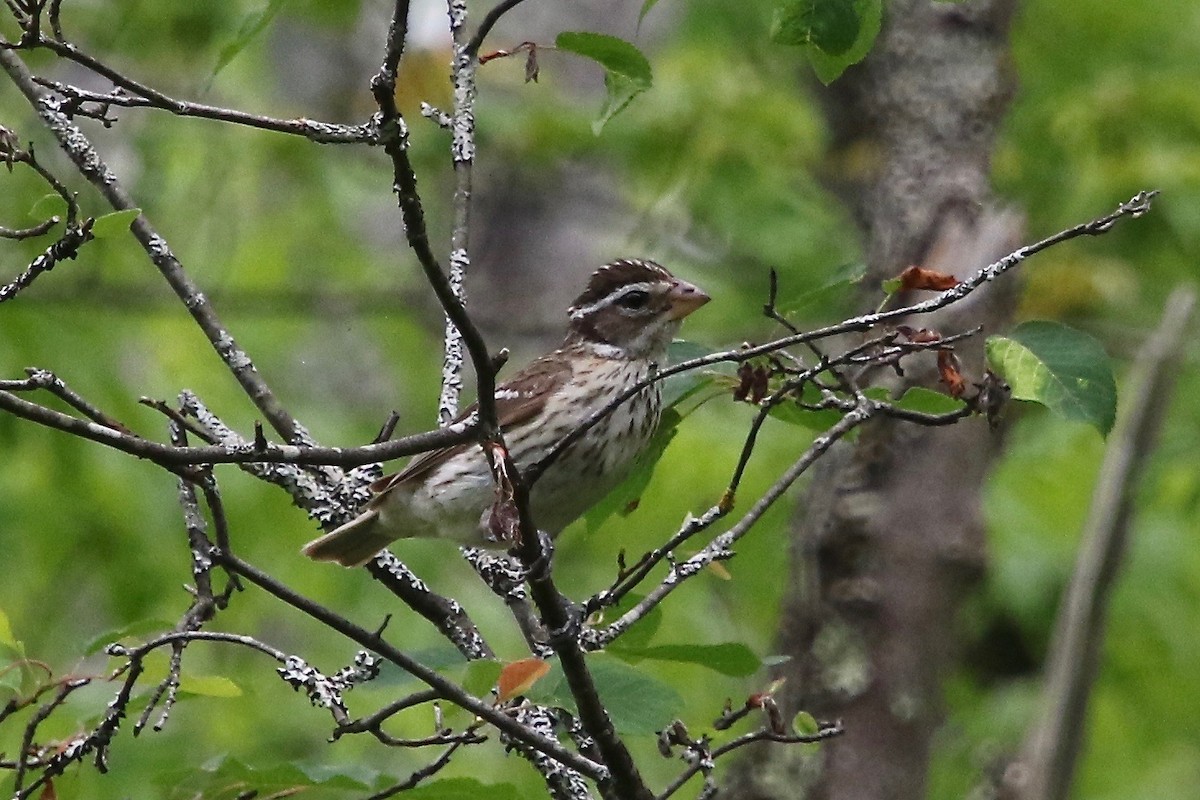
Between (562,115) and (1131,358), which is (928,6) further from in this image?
(562,115)

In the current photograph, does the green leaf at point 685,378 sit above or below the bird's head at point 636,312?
below

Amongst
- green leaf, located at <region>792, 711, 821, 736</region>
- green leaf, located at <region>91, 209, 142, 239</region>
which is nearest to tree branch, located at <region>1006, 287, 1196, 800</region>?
green leaf, located at <region>792, 711, 821, 736</region>

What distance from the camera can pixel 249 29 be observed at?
3.62 meters

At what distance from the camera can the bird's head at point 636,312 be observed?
5.36 metres

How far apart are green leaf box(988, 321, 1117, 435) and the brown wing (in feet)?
6.43

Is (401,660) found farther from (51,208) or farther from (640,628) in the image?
(51,208)

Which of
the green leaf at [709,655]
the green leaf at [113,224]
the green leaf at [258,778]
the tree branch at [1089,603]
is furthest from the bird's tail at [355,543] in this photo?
the green leaf at [113,224]

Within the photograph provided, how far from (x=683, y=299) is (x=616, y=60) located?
1975mm

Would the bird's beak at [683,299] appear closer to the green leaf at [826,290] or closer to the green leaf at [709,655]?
the green leaf at [826,290]

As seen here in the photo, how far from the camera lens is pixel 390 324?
1217 cm

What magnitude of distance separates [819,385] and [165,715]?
1498 mm

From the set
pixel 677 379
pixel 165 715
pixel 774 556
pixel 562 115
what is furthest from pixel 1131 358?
pixel 165 715

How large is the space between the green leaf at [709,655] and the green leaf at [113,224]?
4.33 ft

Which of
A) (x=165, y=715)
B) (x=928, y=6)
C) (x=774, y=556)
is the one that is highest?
(x=928, y=6)
